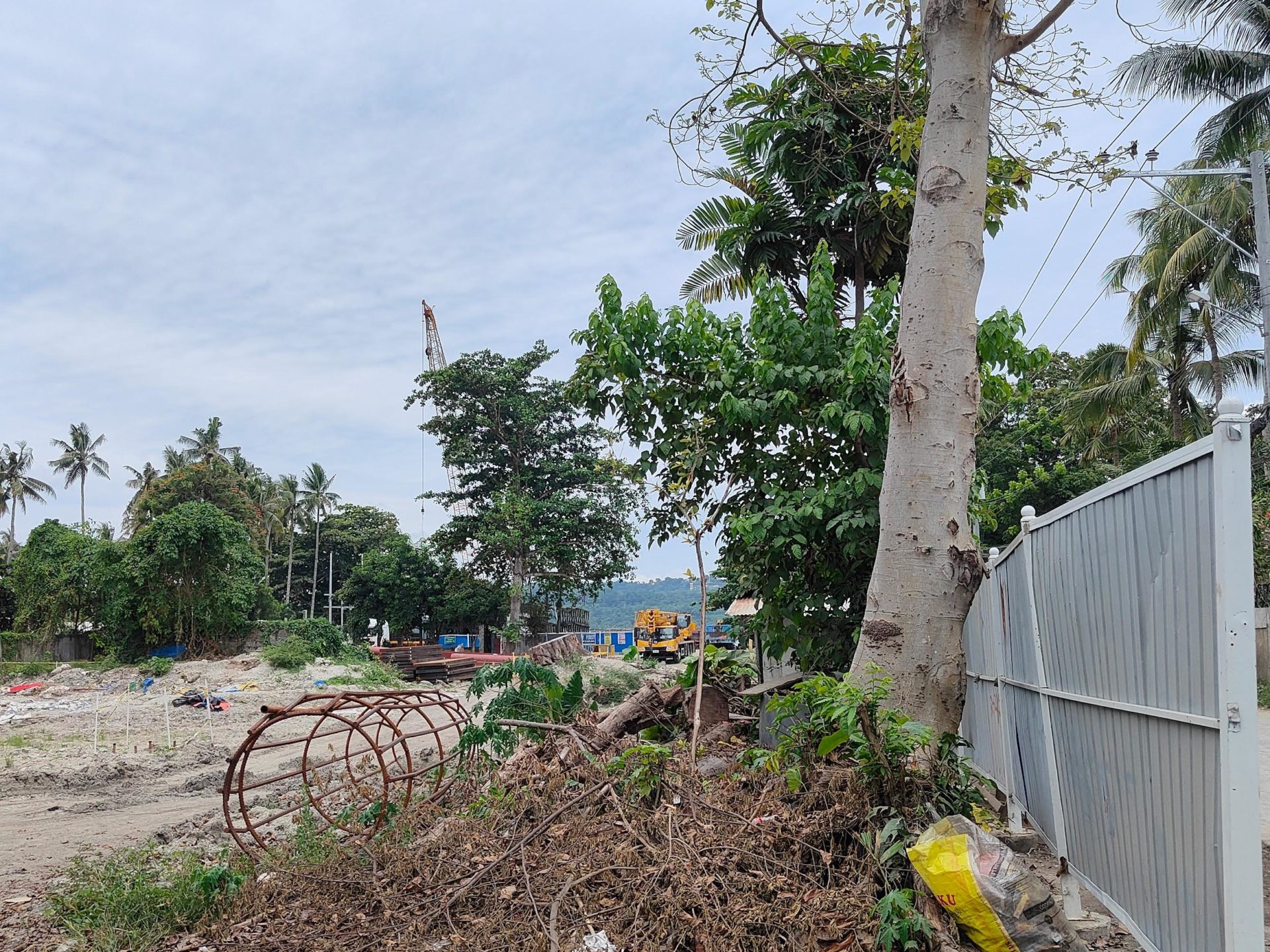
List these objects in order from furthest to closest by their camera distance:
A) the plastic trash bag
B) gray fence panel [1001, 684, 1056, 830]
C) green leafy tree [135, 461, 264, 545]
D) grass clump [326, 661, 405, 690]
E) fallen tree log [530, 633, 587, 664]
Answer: green leafy tree [135, 461, 264, 545] → fallen tree log [530, 633, 587, 664] → grass clump [326, 661, 405, 690] → gray fence panel [1001, 684, 1056, 830] → the plastic trash bag

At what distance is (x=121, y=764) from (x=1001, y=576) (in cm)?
1390

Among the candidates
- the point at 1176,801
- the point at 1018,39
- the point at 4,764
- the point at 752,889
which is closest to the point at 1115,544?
the point at 1176,801

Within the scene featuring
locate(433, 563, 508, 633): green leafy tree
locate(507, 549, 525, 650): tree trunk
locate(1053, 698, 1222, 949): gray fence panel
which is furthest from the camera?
locate(433, 563, 508, 633): green leafy tree

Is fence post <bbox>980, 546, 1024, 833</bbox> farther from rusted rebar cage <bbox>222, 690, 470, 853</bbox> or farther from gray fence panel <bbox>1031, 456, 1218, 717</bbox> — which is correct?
rusted rebar cage <bbox>222, 690, 470, 853</bbox>

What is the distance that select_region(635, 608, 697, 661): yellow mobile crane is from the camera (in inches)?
1433

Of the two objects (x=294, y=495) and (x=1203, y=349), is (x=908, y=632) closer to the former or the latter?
(x=1203, y=349)

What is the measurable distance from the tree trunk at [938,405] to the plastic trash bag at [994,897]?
1486 mm

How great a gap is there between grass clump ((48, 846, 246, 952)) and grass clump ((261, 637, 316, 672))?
24621 mm

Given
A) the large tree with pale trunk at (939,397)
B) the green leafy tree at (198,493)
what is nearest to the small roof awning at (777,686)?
the large tree with pale trunk at (939,397)

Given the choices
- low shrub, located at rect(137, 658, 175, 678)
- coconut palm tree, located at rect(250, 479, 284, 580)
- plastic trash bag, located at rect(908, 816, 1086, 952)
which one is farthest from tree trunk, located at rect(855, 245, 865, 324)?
coconut palm tree, located at rect(250, 479, 284, 580)

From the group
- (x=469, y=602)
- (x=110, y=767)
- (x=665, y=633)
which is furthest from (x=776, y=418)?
(x=469, y=602)

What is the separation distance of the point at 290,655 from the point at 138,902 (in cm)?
2615

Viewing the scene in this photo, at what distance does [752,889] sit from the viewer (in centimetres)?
417

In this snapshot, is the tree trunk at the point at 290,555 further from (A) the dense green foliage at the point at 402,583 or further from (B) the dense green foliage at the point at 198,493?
(A) the dense green foliage at the point at 402,583
